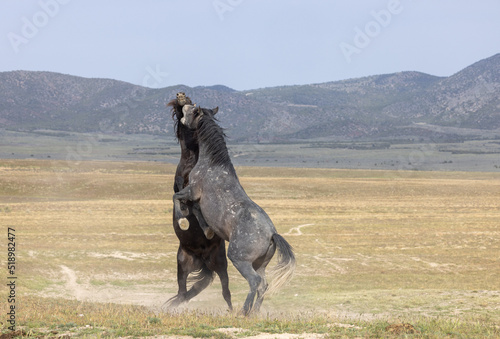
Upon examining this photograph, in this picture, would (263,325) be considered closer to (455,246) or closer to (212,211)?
(212,211)

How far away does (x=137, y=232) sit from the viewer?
2672 cm

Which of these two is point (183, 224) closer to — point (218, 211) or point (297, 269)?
point (218, 211)

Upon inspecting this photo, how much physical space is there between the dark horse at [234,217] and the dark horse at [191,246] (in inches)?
18.9

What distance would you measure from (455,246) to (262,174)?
150 ft

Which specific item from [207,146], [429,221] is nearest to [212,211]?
[207,146]

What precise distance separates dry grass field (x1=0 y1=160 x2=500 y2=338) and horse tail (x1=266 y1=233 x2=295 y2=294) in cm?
58

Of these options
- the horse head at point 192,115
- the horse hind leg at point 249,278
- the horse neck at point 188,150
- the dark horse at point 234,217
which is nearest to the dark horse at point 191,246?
the horse neck at point 188,150

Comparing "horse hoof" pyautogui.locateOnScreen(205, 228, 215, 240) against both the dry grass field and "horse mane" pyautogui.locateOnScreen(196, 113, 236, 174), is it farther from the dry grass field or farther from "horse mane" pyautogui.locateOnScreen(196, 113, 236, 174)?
the dry grass field

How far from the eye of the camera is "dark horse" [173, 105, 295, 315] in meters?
8.88

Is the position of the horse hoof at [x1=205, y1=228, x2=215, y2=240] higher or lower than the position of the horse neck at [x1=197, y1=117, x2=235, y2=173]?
lower

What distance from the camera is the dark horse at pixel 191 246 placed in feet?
33.1

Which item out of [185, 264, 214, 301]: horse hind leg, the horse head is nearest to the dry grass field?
[185, 264, 214, 301]: horse hind leg

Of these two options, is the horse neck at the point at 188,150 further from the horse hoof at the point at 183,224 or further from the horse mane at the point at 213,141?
the horse hoof at the point at 183,224

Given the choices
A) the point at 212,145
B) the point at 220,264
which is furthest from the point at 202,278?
the point at 212,145
